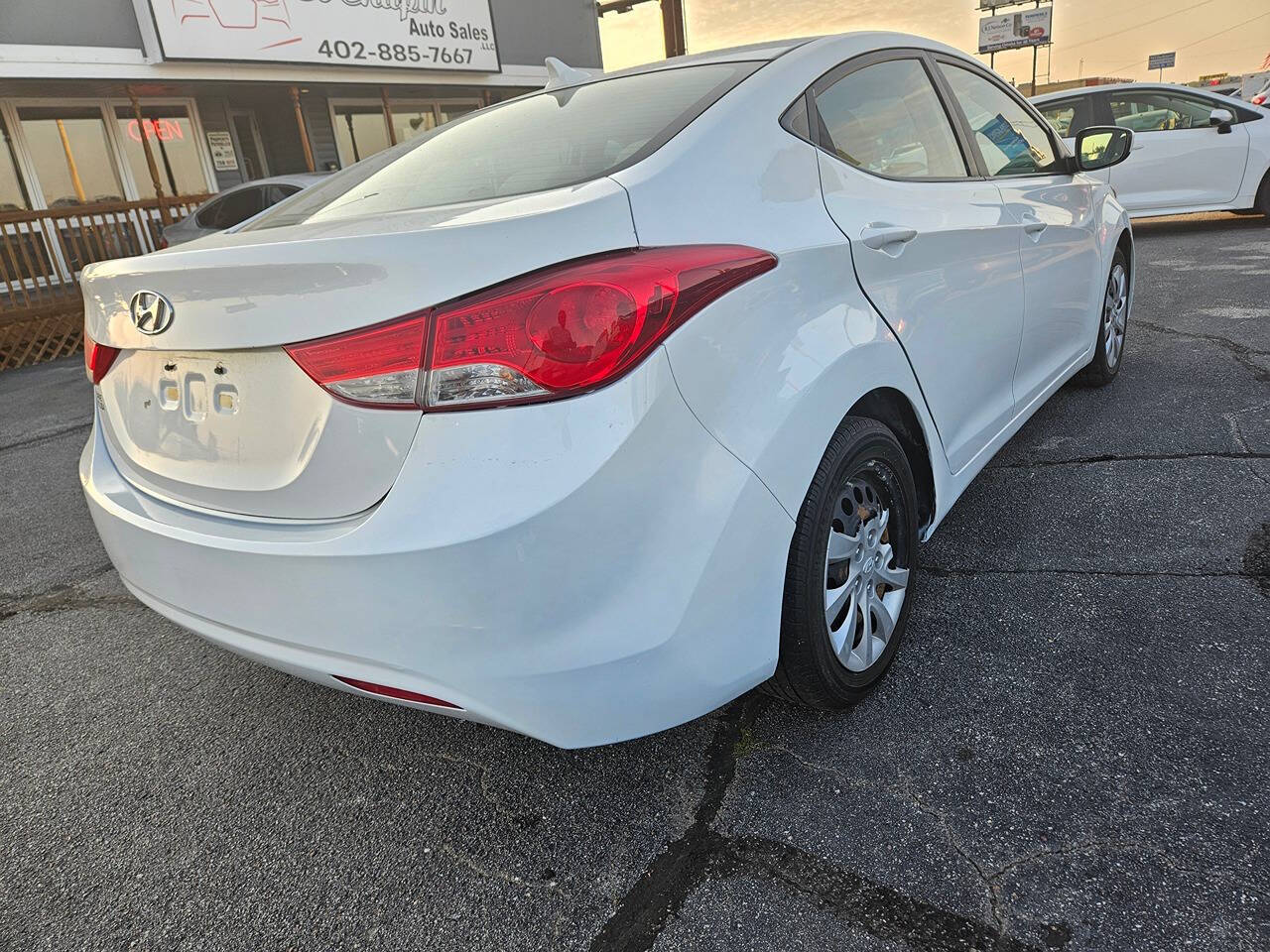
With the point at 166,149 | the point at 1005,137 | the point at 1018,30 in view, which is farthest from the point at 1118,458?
the point at 1018,30

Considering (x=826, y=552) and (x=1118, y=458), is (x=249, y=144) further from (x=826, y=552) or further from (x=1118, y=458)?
(x=826, y=552)

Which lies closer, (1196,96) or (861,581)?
(861,581)

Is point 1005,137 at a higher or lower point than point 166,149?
lower

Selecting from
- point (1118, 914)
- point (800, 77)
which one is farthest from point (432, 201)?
point (1118, 914)

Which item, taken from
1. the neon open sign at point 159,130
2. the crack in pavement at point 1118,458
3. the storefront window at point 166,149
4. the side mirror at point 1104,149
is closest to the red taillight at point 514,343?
the crack in pavement at point 1118,458

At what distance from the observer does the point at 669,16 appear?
67.9ft

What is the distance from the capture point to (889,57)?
8.59 ft

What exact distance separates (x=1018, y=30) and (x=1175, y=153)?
49.8 metres

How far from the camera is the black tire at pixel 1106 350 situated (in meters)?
4.15

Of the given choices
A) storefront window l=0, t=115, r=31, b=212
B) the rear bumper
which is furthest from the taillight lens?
storefront window l=0, t=115, r=31, b=212

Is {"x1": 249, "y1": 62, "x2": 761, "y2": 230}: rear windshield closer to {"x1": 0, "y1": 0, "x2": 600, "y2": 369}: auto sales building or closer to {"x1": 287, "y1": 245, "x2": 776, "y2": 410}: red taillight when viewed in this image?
{"x1": 287, "y1": 245, "x2": 776, "y2": 410}: red taillight

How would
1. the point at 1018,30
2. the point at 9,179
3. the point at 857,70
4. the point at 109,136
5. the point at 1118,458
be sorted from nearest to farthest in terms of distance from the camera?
the point at 857,70
the point at 1118,458
the point at 9,179
the point at 109,136
the point at 1018,30

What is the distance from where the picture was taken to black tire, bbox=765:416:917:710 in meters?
1.80

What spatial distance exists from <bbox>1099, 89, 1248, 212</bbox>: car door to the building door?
1256 cm
